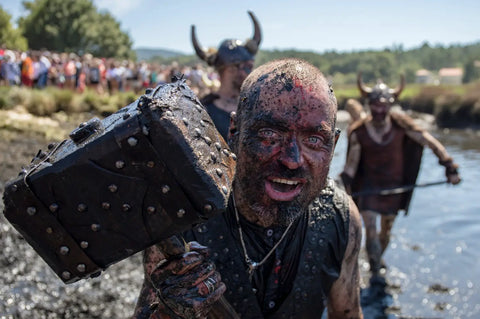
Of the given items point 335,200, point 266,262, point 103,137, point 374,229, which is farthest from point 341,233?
point 374,229

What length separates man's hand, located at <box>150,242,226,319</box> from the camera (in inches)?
54.7

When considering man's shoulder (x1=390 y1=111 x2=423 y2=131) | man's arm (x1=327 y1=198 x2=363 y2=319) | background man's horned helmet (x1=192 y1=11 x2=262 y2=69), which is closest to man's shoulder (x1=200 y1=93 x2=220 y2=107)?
background man's horned helmet (x1=192 y1=11 x2=262 y2=69)

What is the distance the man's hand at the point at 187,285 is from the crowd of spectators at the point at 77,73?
12021 mm

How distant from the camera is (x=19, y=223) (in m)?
1.24

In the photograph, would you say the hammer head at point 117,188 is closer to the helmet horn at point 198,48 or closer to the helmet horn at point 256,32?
the helmet horn at point 256,32

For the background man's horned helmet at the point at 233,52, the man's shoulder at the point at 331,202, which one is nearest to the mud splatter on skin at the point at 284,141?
the man's shoulder at the point at 331,202

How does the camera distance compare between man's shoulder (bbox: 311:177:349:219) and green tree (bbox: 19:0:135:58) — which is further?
green tree (bbox: 19:0:135:58)

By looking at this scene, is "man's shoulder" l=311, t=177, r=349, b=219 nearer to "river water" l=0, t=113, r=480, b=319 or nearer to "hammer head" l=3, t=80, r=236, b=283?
"hammer head" l=3, t=80, r=236, b=283

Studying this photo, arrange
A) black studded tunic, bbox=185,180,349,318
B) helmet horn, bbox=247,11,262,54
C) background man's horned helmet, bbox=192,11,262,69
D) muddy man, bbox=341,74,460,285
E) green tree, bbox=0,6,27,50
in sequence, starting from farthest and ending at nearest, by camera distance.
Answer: green tree, bbox=0,6,27,50 → muddy man, bbox=341,74,460,285 → helmet horn, bbox=247,11,262,54 → background man's horned helmet, bbox=192,11,262,69 → black studded tunic, bbox=185,180,349,318

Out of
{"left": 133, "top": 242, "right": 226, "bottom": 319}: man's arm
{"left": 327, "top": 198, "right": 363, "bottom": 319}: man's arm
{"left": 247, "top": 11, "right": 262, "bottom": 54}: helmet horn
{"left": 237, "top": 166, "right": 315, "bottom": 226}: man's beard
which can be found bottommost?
{"left": 327, "top": 198, "right": 363, "bottom": 319}: man's arm

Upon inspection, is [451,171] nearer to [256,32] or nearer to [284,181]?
[256,32]

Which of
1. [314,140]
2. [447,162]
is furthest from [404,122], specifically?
[314,140]

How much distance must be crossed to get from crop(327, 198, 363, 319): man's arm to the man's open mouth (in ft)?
1.66

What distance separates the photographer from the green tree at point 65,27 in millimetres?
52938
